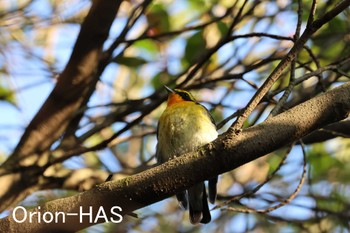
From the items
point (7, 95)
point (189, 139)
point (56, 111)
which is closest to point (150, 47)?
point (7, 95)

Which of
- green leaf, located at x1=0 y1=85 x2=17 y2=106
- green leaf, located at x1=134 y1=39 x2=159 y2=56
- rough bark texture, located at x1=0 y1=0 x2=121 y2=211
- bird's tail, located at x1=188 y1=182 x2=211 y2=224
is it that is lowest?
bird's tail, located at x1=188 y1=182 x2=211 y2=224

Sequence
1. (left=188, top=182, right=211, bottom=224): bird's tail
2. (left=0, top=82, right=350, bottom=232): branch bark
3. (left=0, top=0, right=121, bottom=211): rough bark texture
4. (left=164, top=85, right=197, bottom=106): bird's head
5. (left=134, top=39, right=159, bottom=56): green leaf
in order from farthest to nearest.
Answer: (left=134, top=39, right=159, bottom=56): green leaf, (left=164, top=85, right=197, bottom=106): bird's head, (left=188, top=182, right=211, bottom=224): bird's tail, (left=0, top=0, right=121, bottom=211): rough bark texture, (left=0, top=82, right=350, bottom=232): branch bark

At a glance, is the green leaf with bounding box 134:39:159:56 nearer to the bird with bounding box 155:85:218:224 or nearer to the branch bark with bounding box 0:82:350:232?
the bird with bounding box 155:85:218:224

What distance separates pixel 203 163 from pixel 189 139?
1.71 meters

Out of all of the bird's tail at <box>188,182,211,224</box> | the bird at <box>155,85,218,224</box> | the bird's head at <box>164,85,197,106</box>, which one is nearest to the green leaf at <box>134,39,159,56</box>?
A: the bird's head at <box>164,85,197,106</box>

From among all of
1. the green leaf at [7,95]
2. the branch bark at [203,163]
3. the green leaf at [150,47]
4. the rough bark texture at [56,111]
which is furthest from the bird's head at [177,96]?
the branch bark at [203,163]

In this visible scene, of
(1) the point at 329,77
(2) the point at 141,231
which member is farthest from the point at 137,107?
(1) the point at 329,77

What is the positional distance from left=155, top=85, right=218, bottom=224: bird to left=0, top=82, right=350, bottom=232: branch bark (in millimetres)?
1488

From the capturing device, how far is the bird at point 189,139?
4004mm

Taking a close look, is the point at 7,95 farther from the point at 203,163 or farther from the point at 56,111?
the point at 203,163

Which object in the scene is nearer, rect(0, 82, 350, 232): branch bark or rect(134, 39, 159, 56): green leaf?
rect(0, 82, 350, 232): branch bark

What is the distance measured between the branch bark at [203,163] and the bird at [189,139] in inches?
58.6

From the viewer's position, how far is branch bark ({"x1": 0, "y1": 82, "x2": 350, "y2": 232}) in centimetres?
231

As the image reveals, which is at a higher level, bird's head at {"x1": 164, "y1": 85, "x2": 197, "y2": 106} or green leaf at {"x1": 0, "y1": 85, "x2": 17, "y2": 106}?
green leaf at {"x1": 0, "y1": 85, "x2": 17, "y2": 106}
